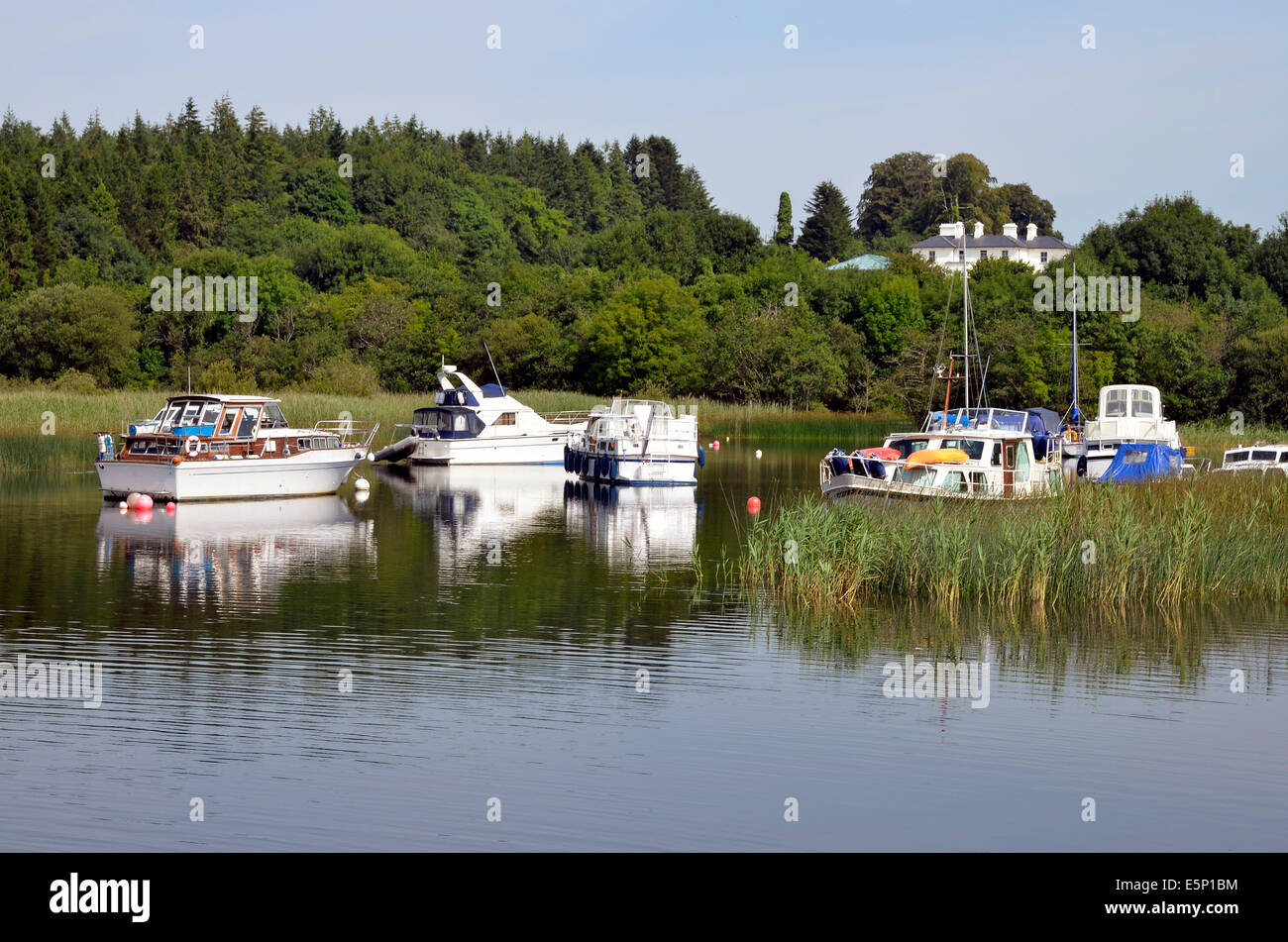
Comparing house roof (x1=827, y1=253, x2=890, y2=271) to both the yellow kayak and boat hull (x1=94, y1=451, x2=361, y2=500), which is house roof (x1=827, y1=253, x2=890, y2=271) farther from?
the yellow kayak

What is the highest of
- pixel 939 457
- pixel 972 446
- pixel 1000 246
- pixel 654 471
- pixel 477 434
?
pixel 1000 246

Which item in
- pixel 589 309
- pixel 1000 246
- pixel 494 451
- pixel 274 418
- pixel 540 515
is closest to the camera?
pixel 540 515

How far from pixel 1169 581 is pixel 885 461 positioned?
1400 cm

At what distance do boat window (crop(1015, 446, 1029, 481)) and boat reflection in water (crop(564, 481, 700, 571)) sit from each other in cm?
814

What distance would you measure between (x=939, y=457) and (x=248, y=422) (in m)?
19.9

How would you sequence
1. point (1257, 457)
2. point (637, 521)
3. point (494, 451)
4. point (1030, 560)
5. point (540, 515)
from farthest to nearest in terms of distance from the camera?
point (494, 451), point (1257, 457), point (540, 515), point (637, 521), point (1030, 560)

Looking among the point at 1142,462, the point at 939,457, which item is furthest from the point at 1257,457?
the point at 939,457

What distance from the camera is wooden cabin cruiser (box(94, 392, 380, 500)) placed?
39438 mm

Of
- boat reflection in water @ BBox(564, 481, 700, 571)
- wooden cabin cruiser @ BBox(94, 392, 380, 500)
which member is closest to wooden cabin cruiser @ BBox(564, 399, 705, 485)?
boat reflection in water @ BBox(564, 481, 700, 571)

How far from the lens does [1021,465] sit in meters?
35.8

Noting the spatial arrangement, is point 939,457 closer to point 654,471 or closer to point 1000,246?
point 654,471

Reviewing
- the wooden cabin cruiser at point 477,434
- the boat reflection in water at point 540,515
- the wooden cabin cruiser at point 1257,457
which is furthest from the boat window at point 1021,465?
the wooden cabin cruiser at point 477,434

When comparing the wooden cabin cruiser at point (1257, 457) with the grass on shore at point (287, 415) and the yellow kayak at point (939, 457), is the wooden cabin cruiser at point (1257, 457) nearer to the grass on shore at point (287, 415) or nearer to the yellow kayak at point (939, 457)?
the yellow kayak at point (939, 457)
